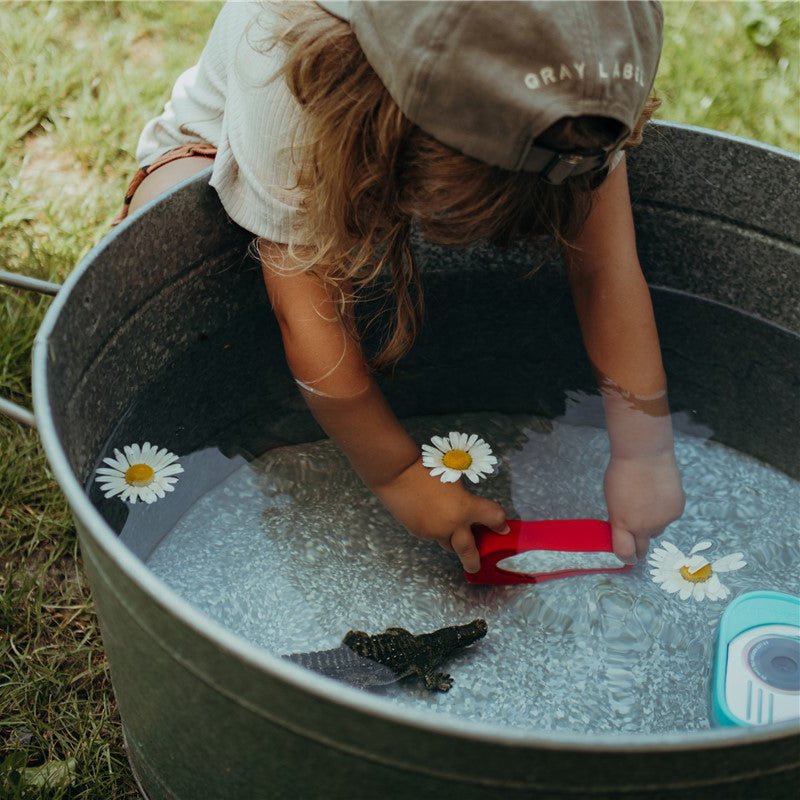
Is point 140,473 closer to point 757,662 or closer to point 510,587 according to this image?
point 510,587

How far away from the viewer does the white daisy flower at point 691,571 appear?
130 centimetres

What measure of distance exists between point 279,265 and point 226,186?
112 mm

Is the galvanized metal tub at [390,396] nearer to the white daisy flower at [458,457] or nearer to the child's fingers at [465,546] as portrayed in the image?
the white daisy flower at [458,457]

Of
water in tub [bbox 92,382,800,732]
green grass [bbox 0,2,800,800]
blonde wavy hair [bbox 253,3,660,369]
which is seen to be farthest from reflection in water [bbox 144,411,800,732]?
blonde wavy hair [bbox 253,3,660,369]

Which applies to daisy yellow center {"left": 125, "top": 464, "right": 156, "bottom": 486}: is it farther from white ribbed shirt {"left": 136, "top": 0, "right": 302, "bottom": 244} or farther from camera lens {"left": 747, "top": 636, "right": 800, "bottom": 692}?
camera lens {"left": 747, "top": 636, "right": 800, "bottom": 692}

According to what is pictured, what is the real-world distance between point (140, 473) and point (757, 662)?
2.50 feet

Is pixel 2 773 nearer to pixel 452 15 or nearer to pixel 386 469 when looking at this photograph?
pixel 386 469

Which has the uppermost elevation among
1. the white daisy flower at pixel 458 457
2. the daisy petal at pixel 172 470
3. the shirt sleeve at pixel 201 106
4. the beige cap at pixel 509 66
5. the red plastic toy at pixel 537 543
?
the beige cap at pixel 509 66

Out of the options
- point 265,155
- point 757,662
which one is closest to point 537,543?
point 757,662

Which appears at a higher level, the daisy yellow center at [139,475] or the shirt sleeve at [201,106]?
the shirt sleeve at [201,106]

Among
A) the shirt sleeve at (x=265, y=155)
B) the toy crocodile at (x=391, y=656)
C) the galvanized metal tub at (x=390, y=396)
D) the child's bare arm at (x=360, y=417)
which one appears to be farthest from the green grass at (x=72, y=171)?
the shirt sleeve at (x=265, y=155)

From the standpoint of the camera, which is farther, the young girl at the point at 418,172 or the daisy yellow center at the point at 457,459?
the daisy yellow center at the point at 457,459

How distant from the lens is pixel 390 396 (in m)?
1.43

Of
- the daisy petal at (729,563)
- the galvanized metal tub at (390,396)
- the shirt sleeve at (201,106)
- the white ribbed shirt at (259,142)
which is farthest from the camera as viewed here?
the shirt sleeve at (201,106)
